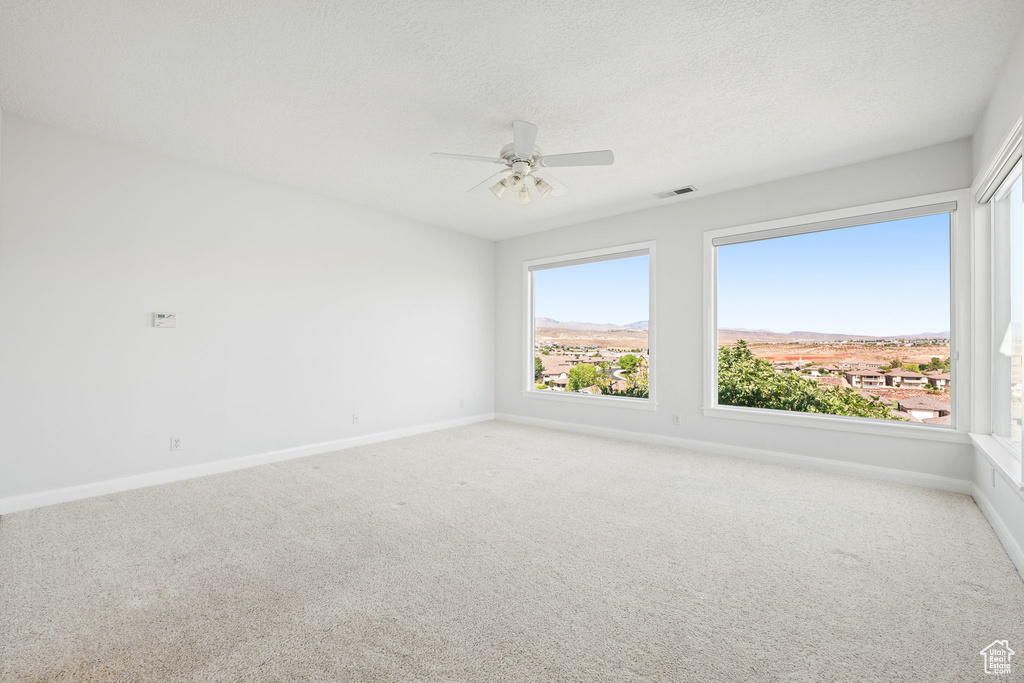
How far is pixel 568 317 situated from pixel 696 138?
3083 millimetres

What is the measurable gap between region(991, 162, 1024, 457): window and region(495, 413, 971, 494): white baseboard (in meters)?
0.54

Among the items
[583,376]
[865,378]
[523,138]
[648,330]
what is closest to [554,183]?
[523,138]

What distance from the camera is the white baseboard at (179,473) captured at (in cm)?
312

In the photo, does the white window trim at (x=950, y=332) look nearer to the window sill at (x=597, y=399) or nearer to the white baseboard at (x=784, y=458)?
the white baseboard at (x=784, y=458)

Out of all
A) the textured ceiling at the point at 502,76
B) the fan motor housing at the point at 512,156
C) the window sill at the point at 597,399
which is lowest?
the window sill at the point at 597,399

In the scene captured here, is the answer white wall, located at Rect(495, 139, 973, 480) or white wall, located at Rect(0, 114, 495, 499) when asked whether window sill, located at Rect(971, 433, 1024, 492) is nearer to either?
white wall, located at Rect(495, 139, 973, 480)

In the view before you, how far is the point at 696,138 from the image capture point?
3.42 metres

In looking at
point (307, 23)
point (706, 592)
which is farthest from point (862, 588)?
point (307, 23)

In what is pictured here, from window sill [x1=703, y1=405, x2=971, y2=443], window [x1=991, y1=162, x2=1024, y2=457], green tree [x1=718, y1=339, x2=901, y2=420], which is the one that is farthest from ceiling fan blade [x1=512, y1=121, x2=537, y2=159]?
window sill [x1=703, y1=405, x2=971, y2=443]

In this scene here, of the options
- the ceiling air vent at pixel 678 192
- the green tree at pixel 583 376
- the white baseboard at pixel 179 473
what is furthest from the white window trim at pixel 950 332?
the white baseboard at pixel 179 473

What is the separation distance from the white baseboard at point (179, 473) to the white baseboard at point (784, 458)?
2.15 metres

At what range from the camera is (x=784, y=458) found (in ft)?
13.9

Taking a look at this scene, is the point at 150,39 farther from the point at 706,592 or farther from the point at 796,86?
the point at 706,592

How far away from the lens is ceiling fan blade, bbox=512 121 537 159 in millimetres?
3059
